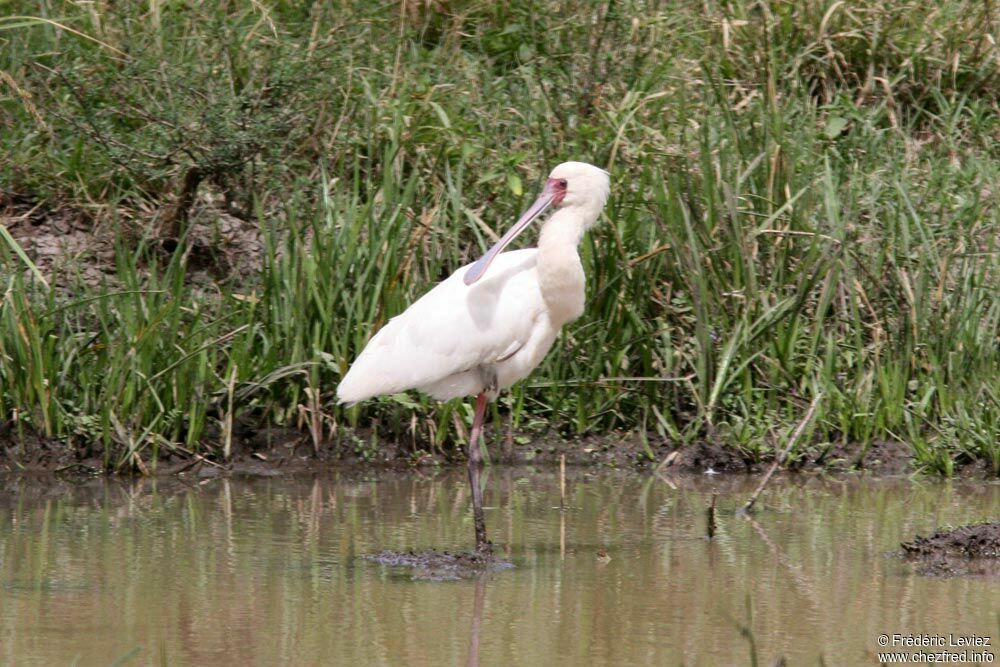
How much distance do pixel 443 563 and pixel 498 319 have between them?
106 centimetres

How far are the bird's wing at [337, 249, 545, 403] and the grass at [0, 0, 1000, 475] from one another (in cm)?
→ 115

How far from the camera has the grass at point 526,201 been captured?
7.66 metres

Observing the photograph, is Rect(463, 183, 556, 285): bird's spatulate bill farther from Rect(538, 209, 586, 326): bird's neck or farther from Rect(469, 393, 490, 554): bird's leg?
Rect(469, 393, 490, 554): bird's leg

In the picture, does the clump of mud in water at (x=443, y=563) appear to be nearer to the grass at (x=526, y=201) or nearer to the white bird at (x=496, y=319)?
the white bird at (x=496, y=319)

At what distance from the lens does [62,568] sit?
18.5 feet

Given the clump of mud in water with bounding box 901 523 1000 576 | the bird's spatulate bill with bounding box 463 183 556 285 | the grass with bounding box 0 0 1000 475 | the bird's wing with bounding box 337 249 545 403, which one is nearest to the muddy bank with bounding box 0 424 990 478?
the grass with bounding box 0 0 1000 475

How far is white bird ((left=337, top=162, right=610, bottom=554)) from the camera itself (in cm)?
630

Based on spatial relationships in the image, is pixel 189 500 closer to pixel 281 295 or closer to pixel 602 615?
pixel 281 295

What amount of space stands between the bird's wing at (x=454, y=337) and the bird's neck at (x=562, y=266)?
0.09 metres

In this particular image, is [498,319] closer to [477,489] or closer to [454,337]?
[454,337]

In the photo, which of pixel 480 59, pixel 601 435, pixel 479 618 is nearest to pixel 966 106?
pixel 480 59

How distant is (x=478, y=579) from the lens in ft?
18.6
